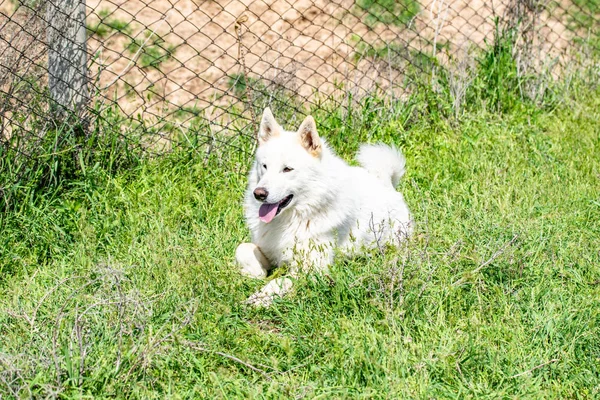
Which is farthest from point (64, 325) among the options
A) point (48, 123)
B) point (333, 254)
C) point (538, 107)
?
point (538, 107)

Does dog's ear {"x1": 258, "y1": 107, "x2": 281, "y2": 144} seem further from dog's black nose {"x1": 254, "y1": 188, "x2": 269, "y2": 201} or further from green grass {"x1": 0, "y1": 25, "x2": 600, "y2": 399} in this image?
green grass {"x1": 0, "y1": 25, "x2": 600, "y2": 399}

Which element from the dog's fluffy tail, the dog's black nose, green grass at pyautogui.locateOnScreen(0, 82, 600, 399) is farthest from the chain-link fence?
the dog's black nose

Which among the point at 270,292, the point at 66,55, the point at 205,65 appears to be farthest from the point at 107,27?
the point at 270,292

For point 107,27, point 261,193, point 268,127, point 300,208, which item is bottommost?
point 107,27

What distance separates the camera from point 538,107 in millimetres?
5980

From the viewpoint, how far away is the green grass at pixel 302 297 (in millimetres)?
2953

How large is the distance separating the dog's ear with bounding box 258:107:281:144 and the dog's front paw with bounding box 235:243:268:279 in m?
0.61

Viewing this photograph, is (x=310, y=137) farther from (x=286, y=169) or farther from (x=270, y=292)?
(x=270, y=292)

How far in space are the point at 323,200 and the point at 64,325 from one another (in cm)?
146

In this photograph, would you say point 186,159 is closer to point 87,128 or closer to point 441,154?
point 87,128

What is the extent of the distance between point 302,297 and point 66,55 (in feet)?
7.18

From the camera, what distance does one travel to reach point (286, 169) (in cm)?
393

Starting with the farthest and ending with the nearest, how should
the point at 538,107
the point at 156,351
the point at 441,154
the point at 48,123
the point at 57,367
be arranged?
the point at 538,107
the point at 441,154
the point at 48,123
the point at 156,351
the point at 57,367

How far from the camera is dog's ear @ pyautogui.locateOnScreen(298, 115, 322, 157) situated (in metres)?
3.94
